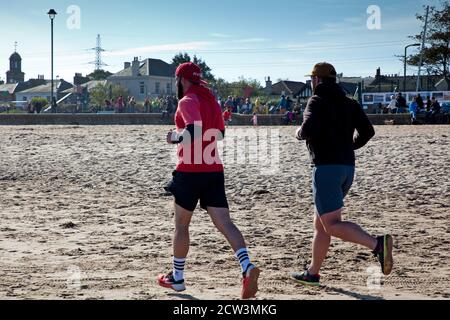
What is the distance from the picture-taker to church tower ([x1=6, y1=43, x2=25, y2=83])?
150 meters

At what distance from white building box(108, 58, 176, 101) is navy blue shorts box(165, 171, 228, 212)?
91.0 meters

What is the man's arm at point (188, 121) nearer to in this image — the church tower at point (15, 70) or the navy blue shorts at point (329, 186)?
the navy blue shorts at point (329, 186)

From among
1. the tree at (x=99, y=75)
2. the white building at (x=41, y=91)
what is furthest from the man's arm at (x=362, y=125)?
the tree at (x=99, y=75)

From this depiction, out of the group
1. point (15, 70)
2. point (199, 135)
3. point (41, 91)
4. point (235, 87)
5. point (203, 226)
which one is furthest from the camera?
point (15, 70)

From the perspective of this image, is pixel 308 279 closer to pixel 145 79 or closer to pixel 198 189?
pixel 198 189

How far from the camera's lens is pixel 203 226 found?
8.66m

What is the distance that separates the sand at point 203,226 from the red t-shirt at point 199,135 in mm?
976

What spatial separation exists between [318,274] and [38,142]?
14815 millimetres

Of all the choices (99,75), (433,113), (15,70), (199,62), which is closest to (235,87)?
(199,62)

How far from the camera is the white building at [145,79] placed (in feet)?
323

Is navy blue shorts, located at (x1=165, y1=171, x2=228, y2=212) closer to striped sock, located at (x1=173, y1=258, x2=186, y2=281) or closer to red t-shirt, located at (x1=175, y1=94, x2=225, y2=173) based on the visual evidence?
red t-shirt, located at (x1=175, y1=94, x2=225, y2=173)

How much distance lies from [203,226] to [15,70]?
496 ft

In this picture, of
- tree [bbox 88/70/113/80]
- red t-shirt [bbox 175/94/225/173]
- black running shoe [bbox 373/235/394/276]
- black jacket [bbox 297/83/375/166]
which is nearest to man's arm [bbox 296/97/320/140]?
black jacket [bbox 297/83/375/166]
